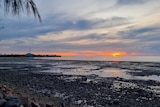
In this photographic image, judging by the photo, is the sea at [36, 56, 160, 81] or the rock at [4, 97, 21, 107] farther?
the sea at [36, 56, 160, 81]

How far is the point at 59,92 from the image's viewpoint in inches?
794

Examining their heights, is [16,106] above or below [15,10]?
below

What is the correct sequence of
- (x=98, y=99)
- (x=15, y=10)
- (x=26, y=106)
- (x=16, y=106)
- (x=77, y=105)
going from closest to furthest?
1. (x=15, y=10)
2. (x=16, y=106)
3. (x=26, y=106)
4. (x=77, y=105)
5. (x=98, y=99)

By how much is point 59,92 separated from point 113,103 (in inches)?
218

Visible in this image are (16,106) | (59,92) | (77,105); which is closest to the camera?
(16,106)

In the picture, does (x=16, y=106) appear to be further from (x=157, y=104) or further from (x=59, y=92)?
(x=59, y=92)

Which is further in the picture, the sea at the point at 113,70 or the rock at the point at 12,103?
the sea at the point at 113,70

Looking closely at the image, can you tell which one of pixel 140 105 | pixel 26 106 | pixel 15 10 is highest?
pixel 15 10

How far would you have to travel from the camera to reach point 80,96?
18312 mm

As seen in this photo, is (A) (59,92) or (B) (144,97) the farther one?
(A) (59,92)

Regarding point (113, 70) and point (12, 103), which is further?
point (113, 70)

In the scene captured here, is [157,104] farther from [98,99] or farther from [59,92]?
[59,92]

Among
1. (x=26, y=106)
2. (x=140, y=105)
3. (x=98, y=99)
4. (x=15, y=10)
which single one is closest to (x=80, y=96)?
(x=98, y=99)

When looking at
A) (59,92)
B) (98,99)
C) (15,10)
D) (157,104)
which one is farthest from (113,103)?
(15,10)
